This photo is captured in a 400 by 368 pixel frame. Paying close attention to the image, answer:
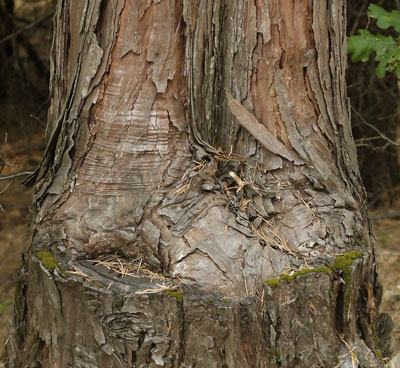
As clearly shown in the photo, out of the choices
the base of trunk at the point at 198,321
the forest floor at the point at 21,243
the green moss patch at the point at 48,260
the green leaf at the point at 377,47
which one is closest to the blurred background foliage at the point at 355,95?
the forest floor at the point at 21,243

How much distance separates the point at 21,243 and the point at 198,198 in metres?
3.32

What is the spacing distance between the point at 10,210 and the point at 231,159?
3.81 meters

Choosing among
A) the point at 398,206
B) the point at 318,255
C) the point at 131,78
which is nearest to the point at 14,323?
the point at 131,78

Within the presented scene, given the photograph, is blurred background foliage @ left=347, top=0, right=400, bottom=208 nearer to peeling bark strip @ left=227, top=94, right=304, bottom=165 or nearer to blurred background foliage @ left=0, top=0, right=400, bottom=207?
blurred background foliage @ left=0, top=0, right=400, bottom=207

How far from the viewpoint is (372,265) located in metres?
2.45

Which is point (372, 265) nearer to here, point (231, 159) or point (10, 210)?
point (231, 159)

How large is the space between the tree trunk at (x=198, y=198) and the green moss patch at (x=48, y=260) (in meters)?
0.01

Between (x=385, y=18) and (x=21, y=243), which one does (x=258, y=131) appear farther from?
(x=21, y=243)

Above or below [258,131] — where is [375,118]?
above

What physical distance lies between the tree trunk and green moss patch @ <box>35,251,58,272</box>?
0.01 meters

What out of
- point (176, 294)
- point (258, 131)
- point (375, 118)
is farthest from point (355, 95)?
point (176, 294)

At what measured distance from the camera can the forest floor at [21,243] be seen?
164 inches

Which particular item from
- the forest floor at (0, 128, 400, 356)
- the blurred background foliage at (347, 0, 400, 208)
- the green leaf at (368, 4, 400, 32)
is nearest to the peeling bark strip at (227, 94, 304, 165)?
the green leaf at (368, 4, 400, 32)

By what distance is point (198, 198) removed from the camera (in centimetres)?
236
